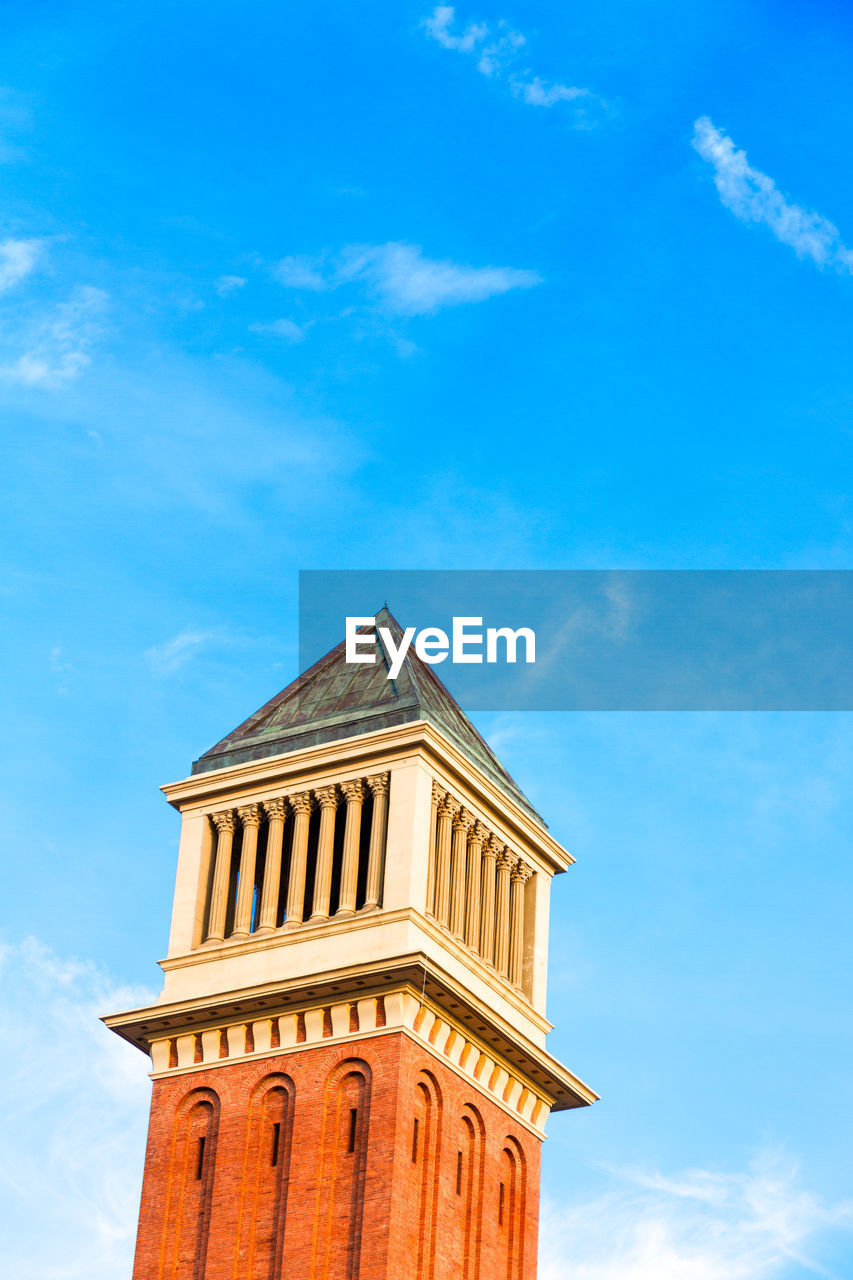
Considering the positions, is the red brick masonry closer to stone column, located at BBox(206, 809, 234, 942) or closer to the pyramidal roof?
stone column, located at BBox(206, 809, 234, 942)

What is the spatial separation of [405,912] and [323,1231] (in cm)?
801

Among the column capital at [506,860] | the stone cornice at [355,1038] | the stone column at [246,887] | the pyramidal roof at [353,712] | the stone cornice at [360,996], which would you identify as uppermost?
the pyramidal roof at [353,712]

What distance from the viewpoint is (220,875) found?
63.4m

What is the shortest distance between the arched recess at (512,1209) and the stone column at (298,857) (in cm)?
808

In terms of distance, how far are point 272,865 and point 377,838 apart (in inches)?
122

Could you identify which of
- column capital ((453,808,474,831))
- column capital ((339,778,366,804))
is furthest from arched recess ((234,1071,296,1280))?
column capital ((453,808,474,831))

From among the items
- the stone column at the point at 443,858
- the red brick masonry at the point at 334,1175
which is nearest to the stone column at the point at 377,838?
the stone column at the point at 443,858

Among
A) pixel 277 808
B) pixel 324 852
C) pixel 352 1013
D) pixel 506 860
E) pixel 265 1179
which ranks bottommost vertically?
pixel 265 1179

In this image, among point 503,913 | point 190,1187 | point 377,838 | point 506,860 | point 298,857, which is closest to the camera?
point 190,1187

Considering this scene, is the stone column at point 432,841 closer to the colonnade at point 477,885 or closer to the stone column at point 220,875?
the colonnade at point 477,885

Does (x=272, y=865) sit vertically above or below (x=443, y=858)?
below

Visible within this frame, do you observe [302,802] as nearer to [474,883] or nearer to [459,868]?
[459,868]

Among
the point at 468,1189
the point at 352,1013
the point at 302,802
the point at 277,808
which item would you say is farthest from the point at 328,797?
the point at 468,1189

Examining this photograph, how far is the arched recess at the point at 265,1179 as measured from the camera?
187ft
